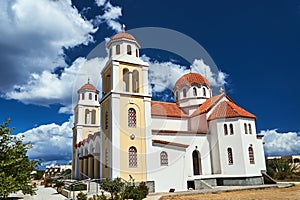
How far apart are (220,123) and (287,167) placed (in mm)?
14035

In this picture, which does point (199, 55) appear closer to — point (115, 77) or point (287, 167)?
point (115, 77)

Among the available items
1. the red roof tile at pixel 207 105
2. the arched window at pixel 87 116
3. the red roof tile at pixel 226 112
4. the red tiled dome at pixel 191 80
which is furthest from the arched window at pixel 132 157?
the arched window at pixel 87 116

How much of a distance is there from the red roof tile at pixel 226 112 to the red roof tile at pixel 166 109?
3.77m

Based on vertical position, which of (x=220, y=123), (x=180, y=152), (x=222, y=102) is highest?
(x=222, y=102)

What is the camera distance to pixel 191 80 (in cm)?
3216

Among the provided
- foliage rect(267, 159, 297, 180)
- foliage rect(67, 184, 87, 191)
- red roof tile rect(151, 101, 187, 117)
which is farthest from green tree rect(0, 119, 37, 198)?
foliage rect(267, 159, 297, 180)

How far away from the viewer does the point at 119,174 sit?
20.0 metres

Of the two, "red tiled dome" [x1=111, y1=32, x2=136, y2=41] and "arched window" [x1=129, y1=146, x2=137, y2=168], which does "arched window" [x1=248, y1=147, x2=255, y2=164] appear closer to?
"arched window" [x1=129, y1=146, x2=137, y2=168]

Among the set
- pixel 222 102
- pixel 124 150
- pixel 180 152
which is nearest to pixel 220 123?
pixel 222 102

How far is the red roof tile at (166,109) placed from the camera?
2795cm

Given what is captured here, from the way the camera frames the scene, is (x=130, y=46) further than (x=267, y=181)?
No

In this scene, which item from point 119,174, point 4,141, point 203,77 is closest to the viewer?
point 4,141

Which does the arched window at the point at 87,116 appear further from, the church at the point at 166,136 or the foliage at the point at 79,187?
the foliage at the point at 79,187

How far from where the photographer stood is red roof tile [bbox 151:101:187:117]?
28.0 meters
